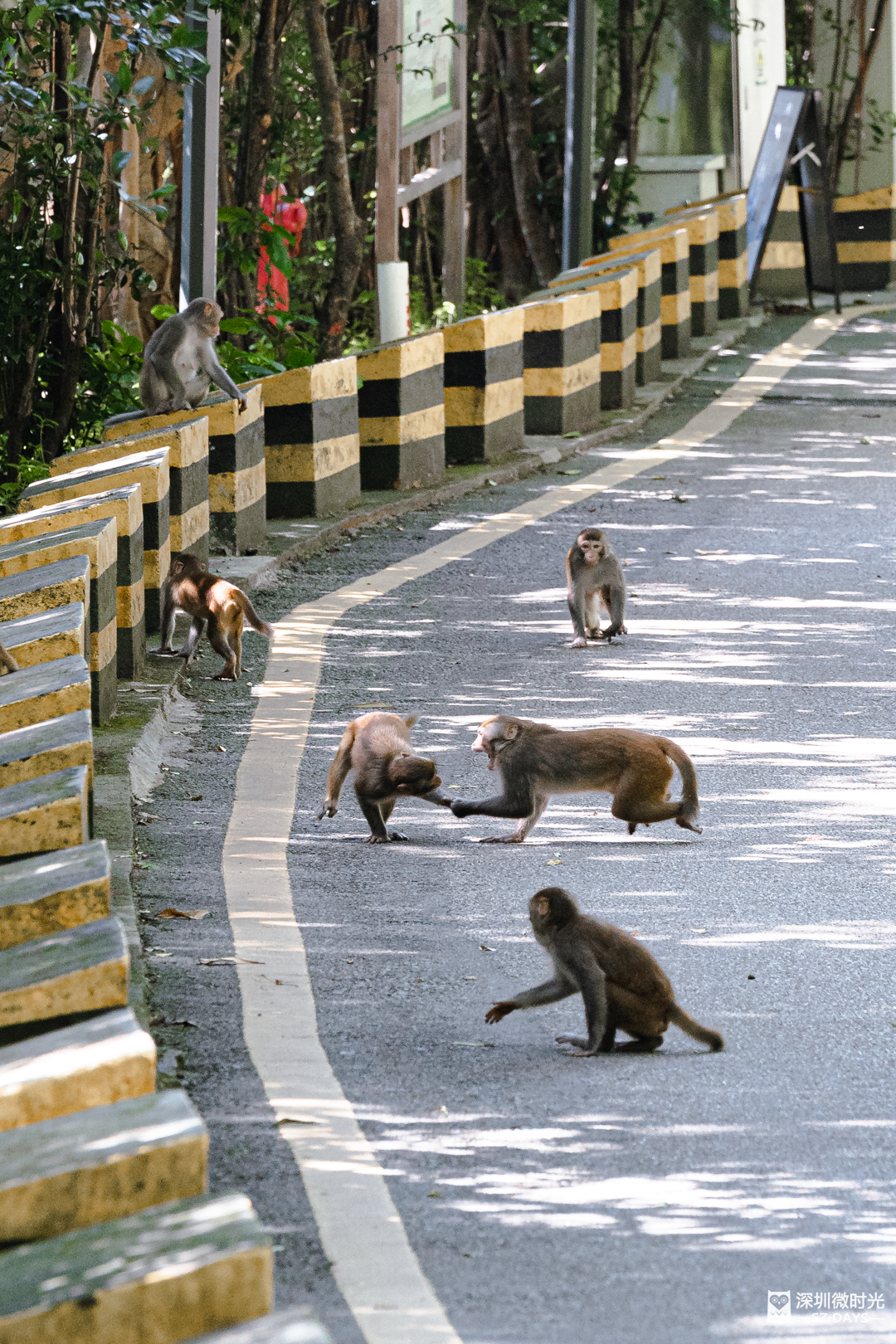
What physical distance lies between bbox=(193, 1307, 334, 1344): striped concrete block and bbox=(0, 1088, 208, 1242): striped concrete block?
0.36 metres

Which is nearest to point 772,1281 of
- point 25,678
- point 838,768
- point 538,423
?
point 25,678

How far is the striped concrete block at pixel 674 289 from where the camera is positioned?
59.6ft

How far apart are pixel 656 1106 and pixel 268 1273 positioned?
1627mm

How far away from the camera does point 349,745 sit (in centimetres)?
630

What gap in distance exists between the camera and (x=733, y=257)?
70.7ft

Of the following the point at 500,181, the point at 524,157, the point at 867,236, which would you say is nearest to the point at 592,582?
the point at 524,157

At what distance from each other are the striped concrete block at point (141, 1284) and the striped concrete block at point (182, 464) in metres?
5.92

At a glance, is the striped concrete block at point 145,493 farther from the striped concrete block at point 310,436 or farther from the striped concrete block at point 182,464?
the striped concrete block at point 310,436

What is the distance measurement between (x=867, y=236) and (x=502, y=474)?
14.3m

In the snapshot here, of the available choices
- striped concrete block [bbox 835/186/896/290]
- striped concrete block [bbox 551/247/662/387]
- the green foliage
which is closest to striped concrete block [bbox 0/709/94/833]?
striped concrete block [bbox 551/247/662/387]

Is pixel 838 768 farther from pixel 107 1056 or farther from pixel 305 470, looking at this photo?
pixel 305 470

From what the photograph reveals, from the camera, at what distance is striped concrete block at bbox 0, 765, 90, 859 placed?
181 inches

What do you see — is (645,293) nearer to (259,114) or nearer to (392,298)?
(392,298)

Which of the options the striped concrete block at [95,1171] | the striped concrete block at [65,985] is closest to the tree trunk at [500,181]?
the striped concrete block at [65,985]
